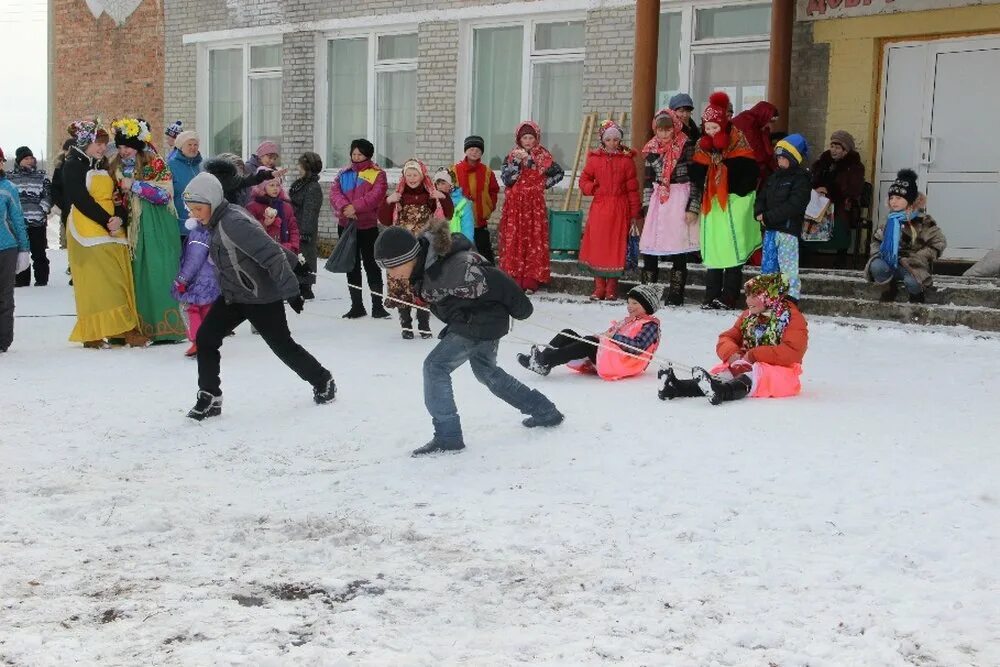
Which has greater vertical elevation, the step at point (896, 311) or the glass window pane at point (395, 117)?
the glass window pane at point (395, 117)

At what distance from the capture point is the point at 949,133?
1068 cm

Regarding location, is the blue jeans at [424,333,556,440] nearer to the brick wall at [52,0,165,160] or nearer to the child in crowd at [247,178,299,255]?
the child in crowd at [247,178,299,255]

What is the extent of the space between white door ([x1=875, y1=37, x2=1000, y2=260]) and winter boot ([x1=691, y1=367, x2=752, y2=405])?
16.9 ft

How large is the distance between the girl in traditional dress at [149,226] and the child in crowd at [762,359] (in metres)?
4.25

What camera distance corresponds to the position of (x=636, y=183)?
34.8 ft

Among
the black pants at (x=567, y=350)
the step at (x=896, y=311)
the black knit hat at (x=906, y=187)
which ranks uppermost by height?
the black knit hat at (x=906, y=187)

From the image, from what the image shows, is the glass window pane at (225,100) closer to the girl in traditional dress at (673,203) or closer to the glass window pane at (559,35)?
the glass window pane at (559,35)

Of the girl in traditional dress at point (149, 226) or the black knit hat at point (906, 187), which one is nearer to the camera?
the girl in traditional dress at point (149, 226)

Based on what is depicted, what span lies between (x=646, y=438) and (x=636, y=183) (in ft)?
17.4

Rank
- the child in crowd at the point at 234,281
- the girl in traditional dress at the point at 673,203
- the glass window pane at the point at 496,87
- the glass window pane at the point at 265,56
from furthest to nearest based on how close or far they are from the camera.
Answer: the glass window pane at the point at 265,56, the glass window pane at the point at 496,87, the girl in traditional dress at the point at 673,203, the child in crowd at the point at 234,281

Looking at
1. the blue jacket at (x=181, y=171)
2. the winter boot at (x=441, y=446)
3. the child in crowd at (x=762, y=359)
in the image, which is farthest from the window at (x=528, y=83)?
the winter boot at (x=441, y=446)

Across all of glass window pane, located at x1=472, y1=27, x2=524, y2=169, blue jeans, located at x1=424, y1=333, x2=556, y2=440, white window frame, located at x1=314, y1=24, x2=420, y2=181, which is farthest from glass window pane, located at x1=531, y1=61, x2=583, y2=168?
blue jeans, located at x1=424, y1=333, x2=556, y2=440

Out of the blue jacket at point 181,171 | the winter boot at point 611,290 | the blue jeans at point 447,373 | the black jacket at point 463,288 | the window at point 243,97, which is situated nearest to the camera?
the black jacket at point 463,288

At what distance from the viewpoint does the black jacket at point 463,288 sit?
5.38 m
